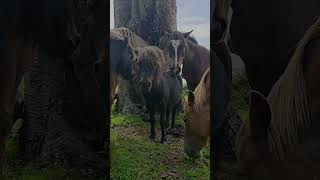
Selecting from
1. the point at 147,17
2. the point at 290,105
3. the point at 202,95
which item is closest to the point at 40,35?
the point at 147,17

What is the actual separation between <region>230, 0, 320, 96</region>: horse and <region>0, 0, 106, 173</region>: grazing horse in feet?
4.39

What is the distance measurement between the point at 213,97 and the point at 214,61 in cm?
34

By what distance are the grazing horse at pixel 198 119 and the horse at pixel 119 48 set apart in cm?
71

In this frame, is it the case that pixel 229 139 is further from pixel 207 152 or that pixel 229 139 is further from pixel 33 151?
pixel 33 151

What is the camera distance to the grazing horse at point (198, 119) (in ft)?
14.2

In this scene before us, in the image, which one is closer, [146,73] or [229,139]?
[229,139]

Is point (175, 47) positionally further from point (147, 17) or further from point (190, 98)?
point (190, 98)

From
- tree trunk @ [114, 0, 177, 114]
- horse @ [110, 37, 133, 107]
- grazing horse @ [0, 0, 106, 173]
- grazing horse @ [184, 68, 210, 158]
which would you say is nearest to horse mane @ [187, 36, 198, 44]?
tree trunk @ [114, 0, 177, 114]

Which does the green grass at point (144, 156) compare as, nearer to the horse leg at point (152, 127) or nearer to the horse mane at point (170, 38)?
the horse leg at point (152, 127)

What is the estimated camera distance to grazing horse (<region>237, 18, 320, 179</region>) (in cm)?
391

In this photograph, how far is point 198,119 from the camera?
→ 14.3 ft

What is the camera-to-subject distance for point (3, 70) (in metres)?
4.39

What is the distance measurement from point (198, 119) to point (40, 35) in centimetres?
→ 178

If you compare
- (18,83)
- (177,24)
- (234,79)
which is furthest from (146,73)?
(18,83)
